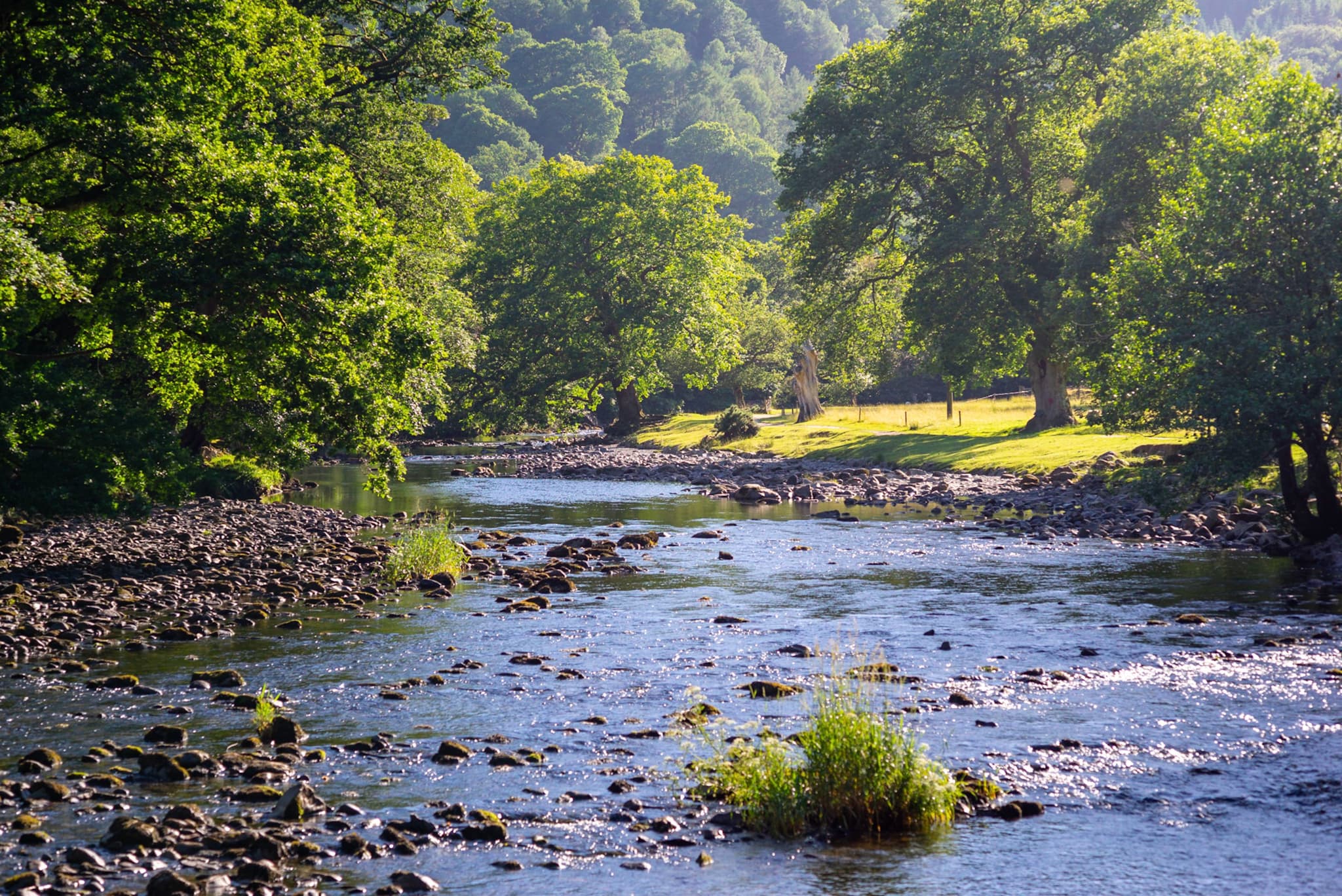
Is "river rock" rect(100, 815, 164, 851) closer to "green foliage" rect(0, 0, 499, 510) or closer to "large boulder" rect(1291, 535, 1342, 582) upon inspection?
"green foliage" rect(0, 0, 499, 510)

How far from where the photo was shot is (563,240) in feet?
233

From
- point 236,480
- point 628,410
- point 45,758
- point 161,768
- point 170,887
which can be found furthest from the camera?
point 628,410

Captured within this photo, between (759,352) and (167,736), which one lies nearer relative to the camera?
(167,736)

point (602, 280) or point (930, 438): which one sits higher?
point (602, 280)

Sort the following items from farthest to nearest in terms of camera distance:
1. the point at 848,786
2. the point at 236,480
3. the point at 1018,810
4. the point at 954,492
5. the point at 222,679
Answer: the point at 954,492 < the point at 236,480 < the point at 222,679 < the point at 1018,810 < the point at 848,786

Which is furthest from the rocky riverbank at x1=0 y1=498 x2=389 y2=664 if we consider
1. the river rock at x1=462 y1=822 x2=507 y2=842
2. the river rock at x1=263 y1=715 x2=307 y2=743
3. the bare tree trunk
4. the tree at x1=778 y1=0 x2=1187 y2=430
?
the tree at x1=778 y1=0 x2=1187 y2=430

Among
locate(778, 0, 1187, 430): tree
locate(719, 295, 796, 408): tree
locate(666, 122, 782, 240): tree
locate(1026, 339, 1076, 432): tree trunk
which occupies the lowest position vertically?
locate(1026, 339, 1076, 432): tree trunk

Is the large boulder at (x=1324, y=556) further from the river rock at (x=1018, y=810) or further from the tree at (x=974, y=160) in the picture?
the tree at (x=974, y=160)

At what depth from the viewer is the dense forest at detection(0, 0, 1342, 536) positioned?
70.7ft

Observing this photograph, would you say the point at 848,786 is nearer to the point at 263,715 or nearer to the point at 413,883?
the point at 413,883

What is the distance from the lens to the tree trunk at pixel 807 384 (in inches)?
3007

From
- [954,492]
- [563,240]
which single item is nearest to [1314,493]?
[954,492]

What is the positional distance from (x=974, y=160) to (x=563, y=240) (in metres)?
26.0

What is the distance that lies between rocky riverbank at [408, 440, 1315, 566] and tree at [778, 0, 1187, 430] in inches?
339
